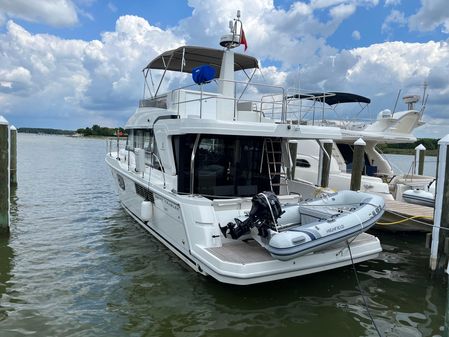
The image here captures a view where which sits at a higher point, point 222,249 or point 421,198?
point 421,198

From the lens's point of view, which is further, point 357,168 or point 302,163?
point 302,163

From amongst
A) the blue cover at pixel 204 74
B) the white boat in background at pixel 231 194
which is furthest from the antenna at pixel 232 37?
the blue cover at pixel 204 74

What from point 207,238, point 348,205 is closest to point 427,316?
point 348,205

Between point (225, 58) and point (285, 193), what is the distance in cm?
341

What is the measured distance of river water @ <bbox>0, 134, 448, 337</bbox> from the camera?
5.08 meters

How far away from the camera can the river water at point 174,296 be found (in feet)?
16.7

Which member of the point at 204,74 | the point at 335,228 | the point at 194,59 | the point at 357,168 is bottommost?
the point at 335,228

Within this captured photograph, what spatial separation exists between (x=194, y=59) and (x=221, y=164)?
3.92 metres

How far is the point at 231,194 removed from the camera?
24.6 ft

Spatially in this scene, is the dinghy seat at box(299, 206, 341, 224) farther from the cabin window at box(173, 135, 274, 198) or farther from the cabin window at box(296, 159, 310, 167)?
the cabin window at box(296, 159, 310, 167)

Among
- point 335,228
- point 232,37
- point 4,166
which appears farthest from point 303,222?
point 4,166

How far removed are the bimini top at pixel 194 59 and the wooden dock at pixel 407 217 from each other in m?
5.03

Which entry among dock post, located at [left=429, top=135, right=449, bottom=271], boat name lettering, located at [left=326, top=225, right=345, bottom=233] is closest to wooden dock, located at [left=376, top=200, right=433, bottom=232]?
dock post, located at [left=429, top=135, right=449, bottom=271]

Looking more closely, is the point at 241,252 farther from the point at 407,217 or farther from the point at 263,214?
the point at 407,217
